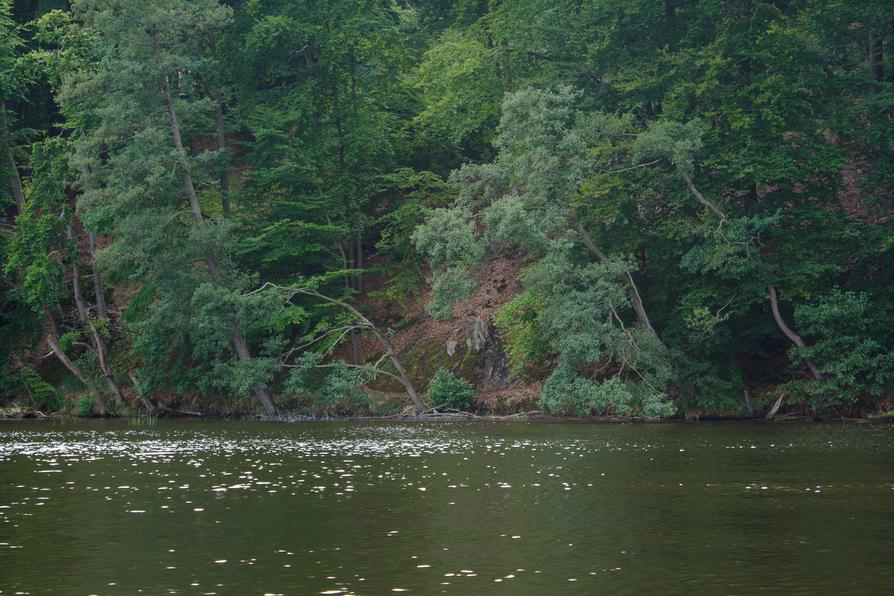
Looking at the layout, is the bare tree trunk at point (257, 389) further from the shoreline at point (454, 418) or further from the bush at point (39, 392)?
the bush at point (39, 392)

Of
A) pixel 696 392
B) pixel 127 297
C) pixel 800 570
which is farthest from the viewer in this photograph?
pixel 127 297

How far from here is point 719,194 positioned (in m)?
40.4

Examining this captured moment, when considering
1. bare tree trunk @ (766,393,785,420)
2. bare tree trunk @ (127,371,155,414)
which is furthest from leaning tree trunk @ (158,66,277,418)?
bare tree trunk @ (766,393,785,420)

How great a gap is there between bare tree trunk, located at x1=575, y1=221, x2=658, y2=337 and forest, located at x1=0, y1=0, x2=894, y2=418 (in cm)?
14

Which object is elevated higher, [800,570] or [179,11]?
[179,11]

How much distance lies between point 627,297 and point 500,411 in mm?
6465

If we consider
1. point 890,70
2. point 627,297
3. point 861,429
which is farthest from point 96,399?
point 890,70

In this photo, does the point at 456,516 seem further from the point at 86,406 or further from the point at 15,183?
the point at 15,183

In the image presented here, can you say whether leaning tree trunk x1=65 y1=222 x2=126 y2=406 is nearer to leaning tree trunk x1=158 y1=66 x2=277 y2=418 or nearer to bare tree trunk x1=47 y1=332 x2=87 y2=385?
bare tree trunk x1=47 y1=332 x2=87 y2=385

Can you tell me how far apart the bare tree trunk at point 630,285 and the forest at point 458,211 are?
0.14 m

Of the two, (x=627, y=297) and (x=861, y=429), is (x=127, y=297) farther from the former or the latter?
(x=861, y=429)

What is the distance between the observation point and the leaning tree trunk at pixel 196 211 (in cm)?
4491

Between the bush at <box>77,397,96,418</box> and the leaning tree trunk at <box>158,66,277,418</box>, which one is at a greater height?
the leaning tree trunk at <box>158,66,277,418</box>

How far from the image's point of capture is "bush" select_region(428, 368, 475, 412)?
42.8 meters
